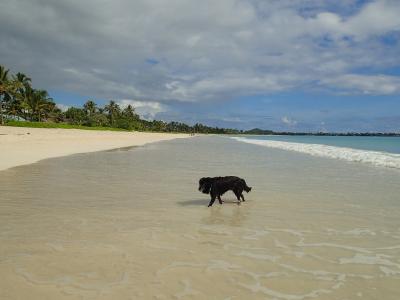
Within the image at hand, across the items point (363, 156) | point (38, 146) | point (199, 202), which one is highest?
point (363, 156)

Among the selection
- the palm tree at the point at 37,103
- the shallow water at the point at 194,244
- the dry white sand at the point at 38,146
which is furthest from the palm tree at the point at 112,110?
the shallow water at the point at 194,244

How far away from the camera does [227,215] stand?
8.83 metres

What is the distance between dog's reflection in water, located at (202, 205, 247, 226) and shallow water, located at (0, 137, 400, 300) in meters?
0.02

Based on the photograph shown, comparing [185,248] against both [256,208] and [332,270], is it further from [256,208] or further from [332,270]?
[256,208]

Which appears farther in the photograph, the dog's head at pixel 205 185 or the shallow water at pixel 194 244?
the dog's head at pixel 205 185

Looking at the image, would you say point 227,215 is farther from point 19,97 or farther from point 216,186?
point 19,97

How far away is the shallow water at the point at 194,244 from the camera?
470 centimetres

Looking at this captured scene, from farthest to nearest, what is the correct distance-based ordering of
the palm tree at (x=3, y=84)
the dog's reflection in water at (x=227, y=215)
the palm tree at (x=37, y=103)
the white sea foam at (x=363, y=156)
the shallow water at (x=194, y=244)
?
1. the palm tree at (x=37, y=103)
2. the palm tree at (x=3, y=84)
3. the white sea foam at (x=363, y=156)
4. the dog's reflection in water at (x=227, y=215)
5. the shallow water at (x=194, y=244)

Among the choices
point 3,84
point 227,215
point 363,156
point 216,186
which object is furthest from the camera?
point 3,84

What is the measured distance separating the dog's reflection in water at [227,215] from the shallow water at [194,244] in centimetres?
2

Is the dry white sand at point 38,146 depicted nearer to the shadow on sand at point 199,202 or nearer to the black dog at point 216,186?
the shadow on sand at point 199,202

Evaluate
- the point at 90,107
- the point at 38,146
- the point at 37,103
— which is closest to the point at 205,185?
the point at 38,146

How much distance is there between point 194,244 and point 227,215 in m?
2.48

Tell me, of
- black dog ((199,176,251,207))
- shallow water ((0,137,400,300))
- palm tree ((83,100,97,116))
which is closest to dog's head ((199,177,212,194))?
black dog ((199,176,251,207))
